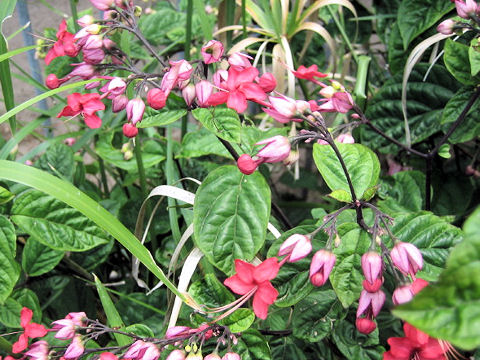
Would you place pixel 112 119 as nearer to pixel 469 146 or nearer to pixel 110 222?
pixel 110 222

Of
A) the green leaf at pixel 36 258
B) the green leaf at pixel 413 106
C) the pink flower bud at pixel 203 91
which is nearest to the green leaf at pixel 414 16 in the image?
the green leaf at pixel 413 106

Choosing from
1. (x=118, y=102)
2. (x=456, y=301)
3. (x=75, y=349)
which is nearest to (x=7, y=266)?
(x=75, y=349)

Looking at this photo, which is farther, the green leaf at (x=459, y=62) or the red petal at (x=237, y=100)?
the green leaf at (x=459, y=62)

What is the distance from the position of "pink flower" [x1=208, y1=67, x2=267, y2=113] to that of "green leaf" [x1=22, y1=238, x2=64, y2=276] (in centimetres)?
56

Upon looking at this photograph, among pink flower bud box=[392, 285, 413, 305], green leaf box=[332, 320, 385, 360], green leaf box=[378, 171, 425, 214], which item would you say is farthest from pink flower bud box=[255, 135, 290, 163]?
green leaf box=[378, 171, 425, 214]

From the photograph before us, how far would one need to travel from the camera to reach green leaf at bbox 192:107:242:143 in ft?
2.82

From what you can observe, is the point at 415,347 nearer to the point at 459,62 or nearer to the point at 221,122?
the point at 221,122

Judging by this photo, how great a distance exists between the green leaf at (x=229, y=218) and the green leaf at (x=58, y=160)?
1.63 feet

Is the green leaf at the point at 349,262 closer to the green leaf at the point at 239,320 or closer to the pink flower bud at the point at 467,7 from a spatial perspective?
the green leaf at the point at 239,320

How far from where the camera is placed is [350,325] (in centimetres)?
96

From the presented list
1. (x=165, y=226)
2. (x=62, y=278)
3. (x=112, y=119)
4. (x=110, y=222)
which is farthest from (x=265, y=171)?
(x=110, y=222)

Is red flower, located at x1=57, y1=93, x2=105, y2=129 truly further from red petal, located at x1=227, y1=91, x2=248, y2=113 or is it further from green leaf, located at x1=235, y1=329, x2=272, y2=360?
green leaf, located at x1=235, y1=329, x2=272, y2=360

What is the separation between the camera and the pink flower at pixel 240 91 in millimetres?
772

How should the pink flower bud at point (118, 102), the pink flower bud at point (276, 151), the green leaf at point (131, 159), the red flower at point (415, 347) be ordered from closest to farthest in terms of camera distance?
the red flower at point (415, 347)
the pink flower bud at point (276, 151)
the pink flower bud at point (118, 102)
the green leaf at point (131, 159)
